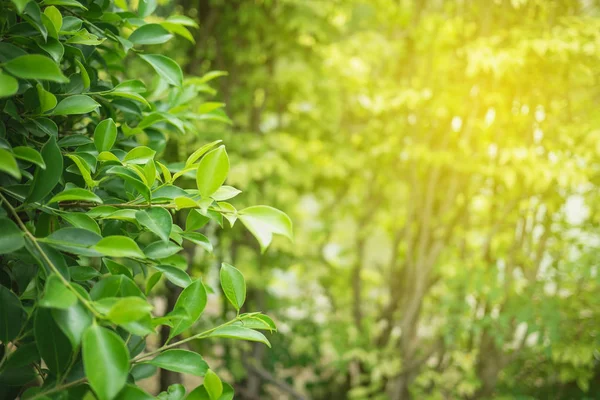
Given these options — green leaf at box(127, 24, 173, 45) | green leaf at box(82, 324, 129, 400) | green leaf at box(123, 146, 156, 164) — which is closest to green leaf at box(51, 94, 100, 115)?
green leaf at box(123, 146, 156, 164)

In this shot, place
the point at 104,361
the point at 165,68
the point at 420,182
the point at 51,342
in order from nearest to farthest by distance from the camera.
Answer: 1. the point at 104,361
2. the point at 51,342
3. the point at 165,68
4. the point at 420,182

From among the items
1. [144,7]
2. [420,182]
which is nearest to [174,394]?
[144,7]

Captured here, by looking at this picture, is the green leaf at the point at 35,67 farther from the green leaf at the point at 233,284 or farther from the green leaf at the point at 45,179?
the green leaf at the point at 233,284

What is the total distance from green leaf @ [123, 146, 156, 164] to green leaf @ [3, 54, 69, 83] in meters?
0.21

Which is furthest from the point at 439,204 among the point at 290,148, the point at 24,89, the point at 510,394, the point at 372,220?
the point at 24,89

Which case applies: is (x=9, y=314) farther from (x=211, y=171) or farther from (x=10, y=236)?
(x=211, y=171)

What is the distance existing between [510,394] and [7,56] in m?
3.86

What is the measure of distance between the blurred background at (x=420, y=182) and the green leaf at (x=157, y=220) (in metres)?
2.31

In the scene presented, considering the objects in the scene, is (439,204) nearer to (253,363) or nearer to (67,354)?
(253,363)

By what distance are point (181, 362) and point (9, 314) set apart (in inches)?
11.0

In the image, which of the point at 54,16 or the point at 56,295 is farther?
the point at 54,16

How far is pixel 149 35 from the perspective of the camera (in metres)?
1.04

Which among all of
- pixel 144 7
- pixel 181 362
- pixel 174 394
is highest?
pixel 144 7

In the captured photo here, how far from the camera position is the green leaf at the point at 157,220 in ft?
2.48
